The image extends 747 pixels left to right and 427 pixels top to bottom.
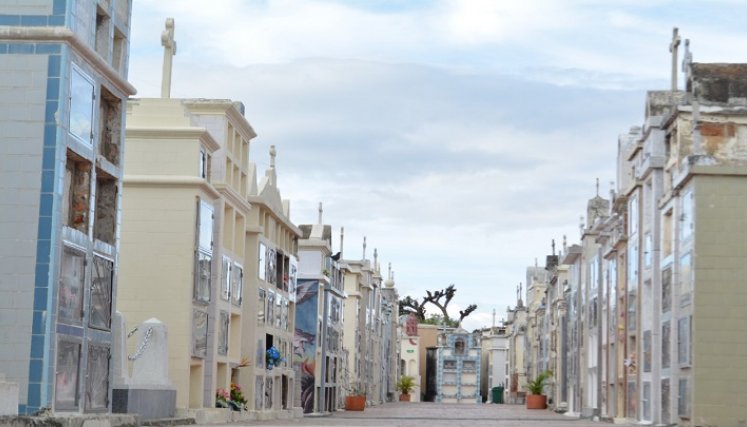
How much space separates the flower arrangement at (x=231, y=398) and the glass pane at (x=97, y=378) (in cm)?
1808

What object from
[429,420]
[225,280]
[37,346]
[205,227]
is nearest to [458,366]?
[429,420]

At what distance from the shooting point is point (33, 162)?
25812mm

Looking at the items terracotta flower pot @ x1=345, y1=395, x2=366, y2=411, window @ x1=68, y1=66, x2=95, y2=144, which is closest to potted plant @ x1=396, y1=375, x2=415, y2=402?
terracotta flower pot @ x1=345, y1=395, x2=366, y2=411

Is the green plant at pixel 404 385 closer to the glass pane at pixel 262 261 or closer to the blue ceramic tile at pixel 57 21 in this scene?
the glass pane at pixel 262 261

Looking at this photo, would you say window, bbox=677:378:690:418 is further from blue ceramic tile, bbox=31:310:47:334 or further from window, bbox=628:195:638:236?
blue ceramic tile, bbox=31:310:47:334

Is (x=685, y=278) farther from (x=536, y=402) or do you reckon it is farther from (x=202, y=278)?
(x=536, y=402)

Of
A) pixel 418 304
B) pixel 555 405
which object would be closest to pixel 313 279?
pixel 555 405

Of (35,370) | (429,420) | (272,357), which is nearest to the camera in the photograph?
(35,370)

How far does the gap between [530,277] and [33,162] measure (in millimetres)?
117293

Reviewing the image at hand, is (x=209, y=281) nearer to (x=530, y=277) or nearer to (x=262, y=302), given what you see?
(x=262, y=302)

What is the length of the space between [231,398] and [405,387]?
8048 cm

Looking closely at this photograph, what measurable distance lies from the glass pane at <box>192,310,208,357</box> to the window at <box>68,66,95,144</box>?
16.4 m

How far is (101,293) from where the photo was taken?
29.1 metres

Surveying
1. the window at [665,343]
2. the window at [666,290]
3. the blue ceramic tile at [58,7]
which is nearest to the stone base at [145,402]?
the blue ceramic tile at [58,7]
